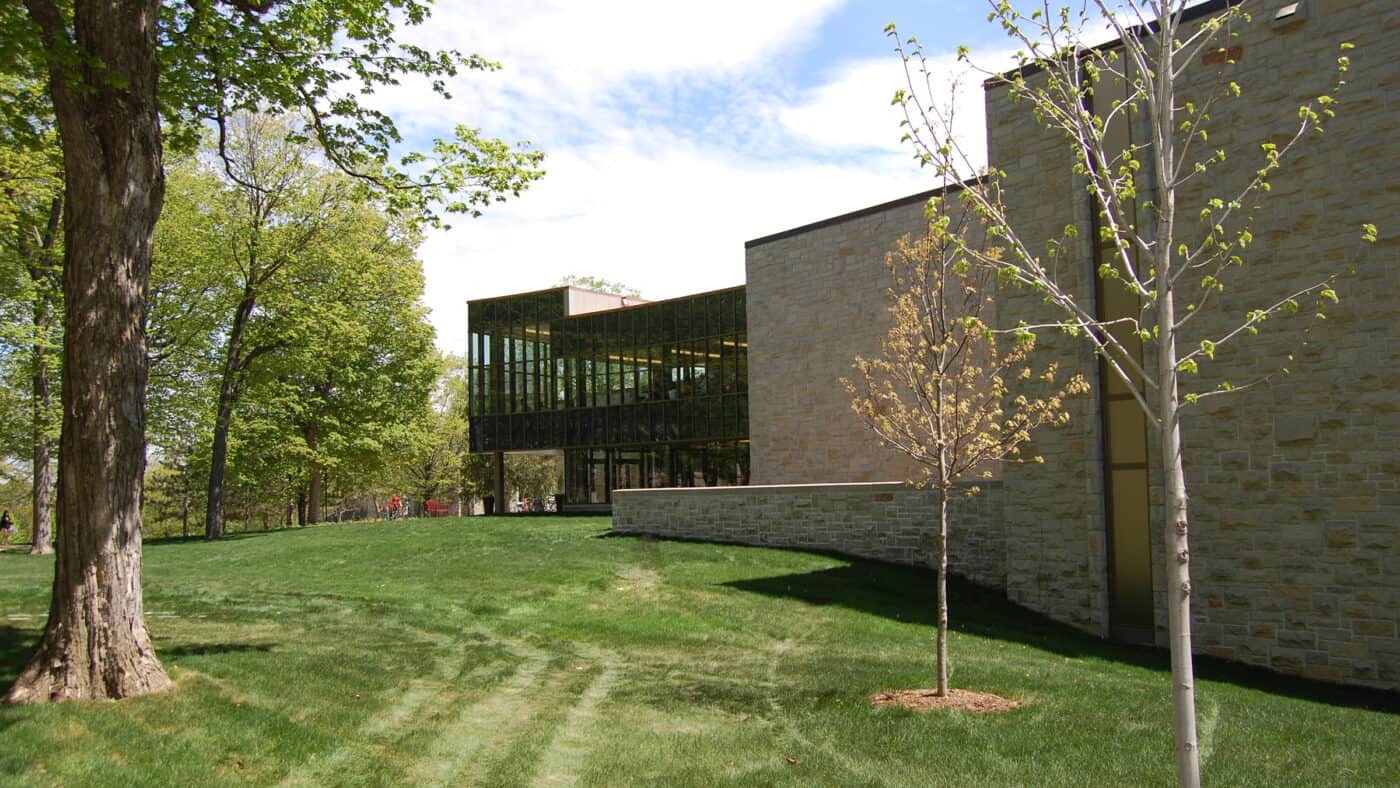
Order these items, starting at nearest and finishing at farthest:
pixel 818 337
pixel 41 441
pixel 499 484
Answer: pixel 41 441 < pixel 818 337 < pixel 499 484

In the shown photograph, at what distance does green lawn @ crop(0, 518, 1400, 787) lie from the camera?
7.61 metres

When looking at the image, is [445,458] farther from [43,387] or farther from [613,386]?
[43,387]

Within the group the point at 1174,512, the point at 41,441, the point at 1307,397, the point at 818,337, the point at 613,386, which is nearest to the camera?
the point at 1174,512

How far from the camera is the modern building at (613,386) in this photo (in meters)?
34.1

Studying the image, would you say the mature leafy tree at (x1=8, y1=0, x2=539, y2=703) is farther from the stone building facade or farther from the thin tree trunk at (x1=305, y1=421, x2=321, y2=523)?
the thin tree trunk at (x1=305, y1=421, x2=321, y2=523)

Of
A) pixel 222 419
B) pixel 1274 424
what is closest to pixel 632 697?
pixel 1274 424

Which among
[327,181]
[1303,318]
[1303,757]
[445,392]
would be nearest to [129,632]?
[1303,757]

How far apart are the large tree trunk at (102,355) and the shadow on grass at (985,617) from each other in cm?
1020

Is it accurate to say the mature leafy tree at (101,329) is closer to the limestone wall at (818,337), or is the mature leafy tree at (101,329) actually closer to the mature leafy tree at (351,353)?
the limestone wall at (818,337)

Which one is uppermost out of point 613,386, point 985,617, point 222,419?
point 613,386

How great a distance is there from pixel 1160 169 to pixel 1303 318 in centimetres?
968

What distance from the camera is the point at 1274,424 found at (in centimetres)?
Result: 1364

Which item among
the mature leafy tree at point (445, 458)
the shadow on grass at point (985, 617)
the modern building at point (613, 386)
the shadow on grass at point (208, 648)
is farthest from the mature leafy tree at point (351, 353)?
the shadow on grass at point (208, 648)

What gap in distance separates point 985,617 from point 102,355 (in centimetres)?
1284
